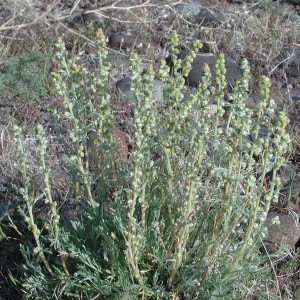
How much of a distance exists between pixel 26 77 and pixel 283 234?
7.81 ft

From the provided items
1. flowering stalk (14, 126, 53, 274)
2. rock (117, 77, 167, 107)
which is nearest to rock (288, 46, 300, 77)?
rock (117, 77, 167, 107)

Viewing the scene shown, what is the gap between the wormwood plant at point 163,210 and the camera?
2.83 m

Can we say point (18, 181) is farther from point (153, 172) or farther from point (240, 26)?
point (240, 26)

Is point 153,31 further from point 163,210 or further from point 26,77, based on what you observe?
point 163,210

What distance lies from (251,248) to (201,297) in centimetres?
32

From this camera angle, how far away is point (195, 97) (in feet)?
9.48

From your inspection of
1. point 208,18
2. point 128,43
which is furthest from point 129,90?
point 208,18

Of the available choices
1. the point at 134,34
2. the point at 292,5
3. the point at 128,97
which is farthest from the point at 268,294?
the point at 292,5

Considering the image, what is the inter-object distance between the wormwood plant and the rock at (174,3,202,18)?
3.70 meters

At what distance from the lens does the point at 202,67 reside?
5680 millimetres

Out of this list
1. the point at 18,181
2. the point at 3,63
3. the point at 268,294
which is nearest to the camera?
the point at 268,294

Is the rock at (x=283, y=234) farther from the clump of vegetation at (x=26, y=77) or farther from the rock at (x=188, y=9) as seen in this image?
the rock at (x=188, y=9)

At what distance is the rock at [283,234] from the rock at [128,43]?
Answer: 2.78m

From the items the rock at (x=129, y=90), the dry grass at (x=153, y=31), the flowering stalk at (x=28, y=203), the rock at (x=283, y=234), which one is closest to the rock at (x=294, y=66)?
the dry grass at (x=153, y=31)
